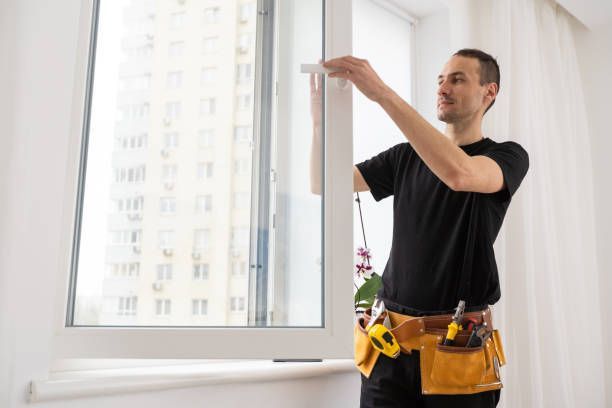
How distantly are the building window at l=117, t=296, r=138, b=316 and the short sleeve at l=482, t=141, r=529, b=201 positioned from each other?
1.01 metres

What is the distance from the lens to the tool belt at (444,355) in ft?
4.75

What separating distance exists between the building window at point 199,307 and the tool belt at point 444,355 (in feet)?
→ 1.57

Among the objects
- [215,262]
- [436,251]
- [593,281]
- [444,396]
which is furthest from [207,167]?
[593,281]

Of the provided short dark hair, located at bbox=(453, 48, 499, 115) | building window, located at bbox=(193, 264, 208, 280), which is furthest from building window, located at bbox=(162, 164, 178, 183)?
short dark hair, located at bbox=(453, 48, 499, 115)

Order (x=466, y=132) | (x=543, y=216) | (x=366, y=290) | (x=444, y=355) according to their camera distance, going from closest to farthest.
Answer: (x=444, y=355) → (x=466, y=132) → (x=366, y=290) → (x=543, y=216)

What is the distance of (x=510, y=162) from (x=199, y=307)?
0.93 metres

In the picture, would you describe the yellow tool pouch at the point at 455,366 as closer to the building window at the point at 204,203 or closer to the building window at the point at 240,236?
the building window at the point at 240,236

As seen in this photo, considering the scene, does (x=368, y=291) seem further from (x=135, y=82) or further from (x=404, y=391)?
(x=135, y=82)

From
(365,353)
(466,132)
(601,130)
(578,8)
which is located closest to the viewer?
(365,353)

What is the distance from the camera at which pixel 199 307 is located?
1.39 m

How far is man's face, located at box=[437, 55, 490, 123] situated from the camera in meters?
1.81

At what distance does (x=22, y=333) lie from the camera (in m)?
1.17

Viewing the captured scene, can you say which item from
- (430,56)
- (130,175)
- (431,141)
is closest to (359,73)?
(431,141)

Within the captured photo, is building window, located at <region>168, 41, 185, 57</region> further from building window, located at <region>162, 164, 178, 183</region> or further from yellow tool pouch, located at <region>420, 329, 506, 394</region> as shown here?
yellow tool pouch, located at <region>420, 329, 506, 394</region>
